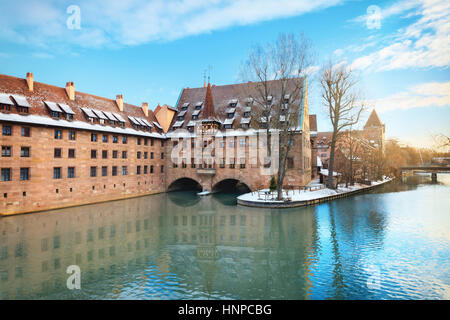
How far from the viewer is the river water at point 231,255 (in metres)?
9.09

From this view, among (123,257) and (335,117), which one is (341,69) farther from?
(123,257)

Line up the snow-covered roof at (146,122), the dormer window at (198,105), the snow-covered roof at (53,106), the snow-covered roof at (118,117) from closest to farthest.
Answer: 1. the snow-covered roof at (53,106)
2. the snow-covered roof at (118,117)
3. the snow-covered roof at (146,122)
4. the dormer window at (198,105)

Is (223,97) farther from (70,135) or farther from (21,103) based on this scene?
(21,103)

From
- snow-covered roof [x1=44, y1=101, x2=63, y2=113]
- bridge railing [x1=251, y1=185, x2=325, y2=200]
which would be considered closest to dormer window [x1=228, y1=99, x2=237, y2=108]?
bridge railing [x1=251, y1=185, x2=325, y2=200]

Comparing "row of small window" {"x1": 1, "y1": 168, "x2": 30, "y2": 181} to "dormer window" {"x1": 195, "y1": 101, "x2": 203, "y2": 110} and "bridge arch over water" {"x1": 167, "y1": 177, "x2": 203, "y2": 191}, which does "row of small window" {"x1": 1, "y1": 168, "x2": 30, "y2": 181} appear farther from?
"dormer window" {"x1": 195, "y1": 101, "x2": 203, "y2": 110}

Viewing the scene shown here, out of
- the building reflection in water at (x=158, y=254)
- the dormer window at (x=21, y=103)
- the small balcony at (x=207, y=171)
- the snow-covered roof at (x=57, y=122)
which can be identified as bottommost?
the building reflection in water at (x=158, y=254)

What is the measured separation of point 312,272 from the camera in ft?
34.2

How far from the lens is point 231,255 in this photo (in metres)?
→ 12.7

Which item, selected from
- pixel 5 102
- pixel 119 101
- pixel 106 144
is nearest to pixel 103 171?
pixel 106 144

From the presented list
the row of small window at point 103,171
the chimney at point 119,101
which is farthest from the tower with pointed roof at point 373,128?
the chimney at point 119,101

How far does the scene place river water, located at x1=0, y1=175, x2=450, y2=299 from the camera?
29.8 feet

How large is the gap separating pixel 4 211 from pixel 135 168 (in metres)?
14.3

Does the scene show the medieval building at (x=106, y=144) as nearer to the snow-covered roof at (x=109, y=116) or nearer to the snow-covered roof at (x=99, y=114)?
the snow-covered roof at (x=109, y=116)
